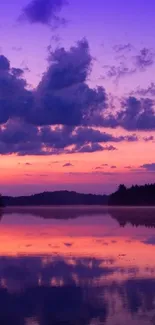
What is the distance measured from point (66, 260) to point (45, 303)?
985cm

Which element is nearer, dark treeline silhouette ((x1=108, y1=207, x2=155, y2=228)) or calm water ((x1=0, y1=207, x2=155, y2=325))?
calm water ((x1=0, y1=207, x2=155, y2=325))

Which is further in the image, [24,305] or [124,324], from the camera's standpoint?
[24,305]

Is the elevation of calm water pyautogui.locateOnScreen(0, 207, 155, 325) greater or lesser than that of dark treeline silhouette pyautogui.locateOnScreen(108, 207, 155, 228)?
lesser

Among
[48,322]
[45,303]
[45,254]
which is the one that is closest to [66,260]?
[45,254]

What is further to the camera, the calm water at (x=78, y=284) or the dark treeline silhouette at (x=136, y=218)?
the dark treeline silhouette at (x=136, y=218)

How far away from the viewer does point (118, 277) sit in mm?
19781

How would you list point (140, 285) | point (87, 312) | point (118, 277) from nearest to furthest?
point (87, 312) → point (140, 285) → point (118, 277)

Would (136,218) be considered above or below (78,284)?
above

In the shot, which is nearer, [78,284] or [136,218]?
[78,284]

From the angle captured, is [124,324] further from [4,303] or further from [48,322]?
[4,303]

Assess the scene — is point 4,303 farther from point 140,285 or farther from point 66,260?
point 66,260

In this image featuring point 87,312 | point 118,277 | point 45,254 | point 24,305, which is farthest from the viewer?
point 45,254

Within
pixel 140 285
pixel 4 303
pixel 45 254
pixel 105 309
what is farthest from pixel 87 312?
pixel 45 254

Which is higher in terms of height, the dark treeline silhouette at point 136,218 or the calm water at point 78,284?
the dark treeline silhouette at point 136,218
